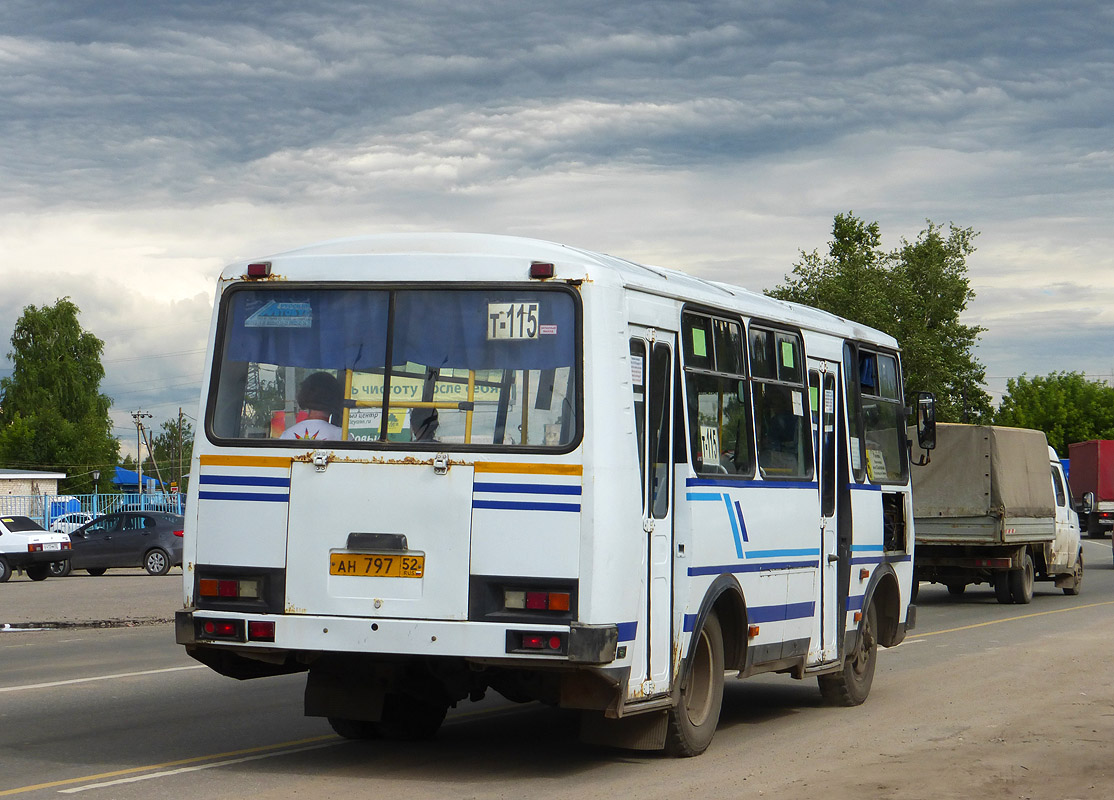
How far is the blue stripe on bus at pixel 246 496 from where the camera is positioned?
821 centimetres

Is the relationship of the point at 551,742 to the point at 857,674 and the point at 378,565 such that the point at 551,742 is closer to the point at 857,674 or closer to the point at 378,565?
the point at 378,565

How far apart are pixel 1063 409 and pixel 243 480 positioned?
110m

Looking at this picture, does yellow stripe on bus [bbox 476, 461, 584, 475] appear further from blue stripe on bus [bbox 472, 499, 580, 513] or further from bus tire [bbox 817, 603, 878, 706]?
bus tire [bbox 817, 603, 878, 706]

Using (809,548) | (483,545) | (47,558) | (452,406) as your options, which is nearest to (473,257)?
(452,406)

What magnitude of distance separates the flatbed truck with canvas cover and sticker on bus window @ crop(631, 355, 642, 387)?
1539 centimetres

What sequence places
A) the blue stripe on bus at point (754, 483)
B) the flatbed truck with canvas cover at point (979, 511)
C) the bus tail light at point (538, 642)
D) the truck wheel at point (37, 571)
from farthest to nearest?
the truck wheel at point (37, 571) < the flatbed truck with canvas cover at point (979, 511) < the blue stripe on bus at point (754, 483) < the bus tail light at point (538, 642)

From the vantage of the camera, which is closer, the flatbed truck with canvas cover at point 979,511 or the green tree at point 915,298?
the flatbed truck with canvas cover at point 979,511

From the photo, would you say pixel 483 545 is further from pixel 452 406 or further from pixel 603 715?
pixel 603 715

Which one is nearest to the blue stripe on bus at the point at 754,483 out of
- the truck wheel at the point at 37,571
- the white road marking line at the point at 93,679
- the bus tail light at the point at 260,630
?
the bus tail light at the point at 260,630

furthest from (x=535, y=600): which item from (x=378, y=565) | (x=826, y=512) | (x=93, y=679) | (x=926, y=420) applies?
(x=93, y=679)

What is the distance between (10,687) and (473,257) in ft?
22.2

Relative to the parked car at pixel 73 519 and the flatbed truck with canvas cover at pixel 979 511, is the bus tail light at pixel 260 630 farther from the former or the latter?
the parked car at pixel 73 519

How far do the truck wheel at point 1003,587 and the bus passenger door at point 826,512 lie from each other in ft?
43.9

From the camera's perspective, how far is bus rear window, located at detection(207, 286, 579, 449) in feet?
26.4
